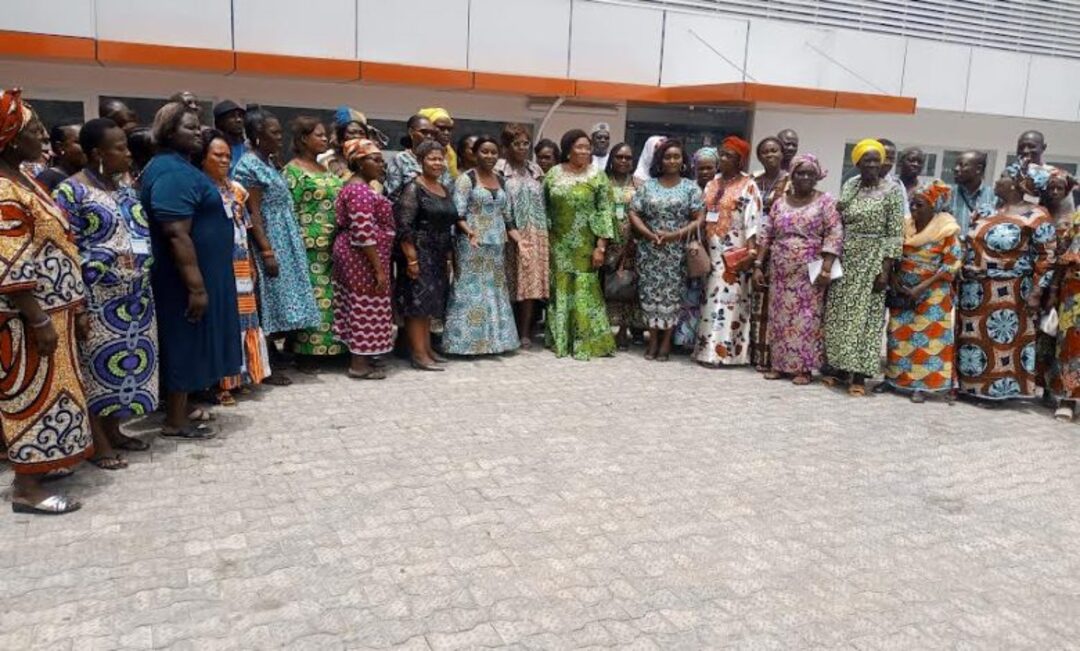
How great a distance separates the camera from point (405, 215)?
19.5ft

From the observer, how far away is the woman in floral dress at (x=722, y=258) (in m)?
6.54

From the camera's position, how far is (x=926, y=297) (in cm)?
598

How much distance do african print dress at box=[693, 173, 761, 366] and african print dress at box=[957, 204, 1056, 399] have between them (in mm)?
1570

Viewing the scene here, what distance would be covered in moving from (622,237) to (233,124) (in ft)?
10.3

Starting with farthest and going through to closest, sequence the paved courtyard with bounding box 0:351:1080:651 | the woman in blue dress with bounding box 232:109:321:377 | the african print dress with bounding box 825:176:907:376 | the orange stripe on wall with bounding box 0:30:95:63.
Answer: the orange stripe on wall with bounding box 0:30:95:63 < the african print dress with bounding box 825:176:907:376 < the woman in blue dress with bounding box 232:109:321:377 < the paved courtyard with bounding box 0:351:1080:651

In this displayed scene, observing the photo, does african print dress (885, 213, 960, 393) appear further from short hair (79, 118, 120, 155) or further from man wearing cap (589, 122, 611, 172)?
short hair (79, 118, 120, 155)

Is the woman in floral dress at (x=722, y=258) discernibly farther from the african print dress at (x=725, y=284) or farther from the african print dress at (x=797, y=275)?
the african print dress at (x=797, y=275)

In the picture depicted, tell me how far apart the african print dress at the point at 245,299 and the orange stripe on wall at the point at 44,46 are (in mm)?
4509

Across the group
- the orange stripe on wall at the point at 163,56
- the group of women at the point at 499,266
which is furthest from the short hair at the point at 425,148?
the orange stripe on wall at the point at 163,56

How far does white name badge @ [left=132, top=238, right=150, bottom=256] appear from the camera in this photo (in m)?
4.10

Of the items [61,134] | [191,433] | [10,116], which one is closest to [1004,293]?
[191,433]

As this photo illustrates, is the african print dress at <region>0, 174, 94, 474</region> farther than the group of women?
No

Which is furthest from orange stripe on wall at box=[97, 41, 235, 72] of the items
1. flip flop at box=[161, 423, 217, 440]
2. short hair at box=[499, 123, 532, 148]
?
flip flop at box=[161, 423, 217, 440]

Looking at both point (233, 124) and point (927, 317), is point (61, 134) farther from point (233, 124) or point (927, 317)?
point (927, 317)
